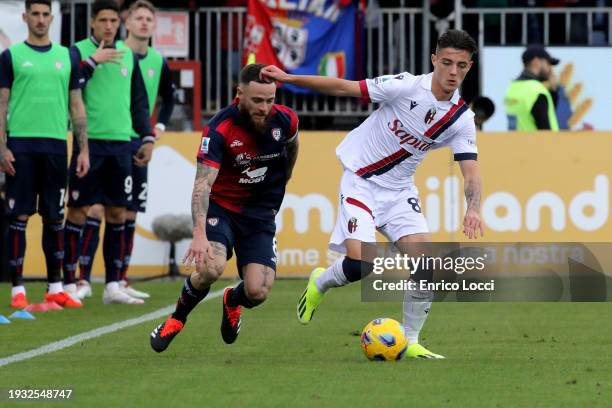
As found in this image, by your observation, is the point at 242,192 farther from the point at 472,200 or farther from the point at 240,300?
the point at 472,200

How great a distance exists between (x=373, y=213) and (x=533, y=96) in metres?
6.97

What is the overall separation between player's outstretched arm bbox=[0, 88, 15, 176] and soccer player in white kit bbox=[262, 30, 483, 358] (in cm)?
317

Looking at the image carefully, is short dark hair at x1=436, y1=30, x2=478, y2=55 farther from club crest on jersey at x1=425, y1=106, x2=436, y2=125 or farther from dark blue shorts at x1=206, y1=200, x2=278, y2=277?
dark blue shorts at x1=206, y1=200, x2=278, y2=277

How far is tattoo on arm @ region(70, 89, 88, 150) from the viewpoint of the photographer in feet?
38.0

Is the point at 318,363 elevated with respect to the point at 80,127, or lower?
lower

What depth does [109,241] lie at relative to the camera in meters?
12.8

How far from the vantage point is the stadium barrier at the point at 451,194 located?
50.9ft

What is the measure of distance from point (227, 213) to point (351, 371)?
5.56 ft

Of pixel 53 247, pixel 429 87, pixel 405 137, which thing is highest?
pixel 429 87

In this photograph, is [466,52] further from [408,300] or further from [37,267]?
[37,267]

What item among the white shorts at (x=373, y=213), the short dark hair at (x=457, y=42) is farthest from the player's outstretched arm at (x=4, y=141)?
the short dark hair at (x=457, y=42)

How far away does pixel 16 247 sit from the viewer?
11523 millimetres

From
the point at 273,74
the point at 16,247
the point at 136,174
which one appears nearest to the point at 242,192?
the point at 273,74

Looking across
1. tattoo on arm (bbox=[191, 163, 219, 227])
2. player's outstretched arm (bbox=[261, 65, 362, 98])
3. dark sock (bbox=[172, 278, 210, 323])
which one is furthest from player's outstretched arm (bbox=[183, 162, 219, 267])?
player's outstretched arm (bbox=[261, 65, 362, 98])
